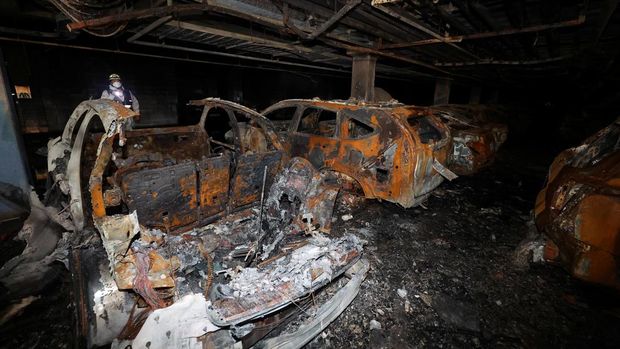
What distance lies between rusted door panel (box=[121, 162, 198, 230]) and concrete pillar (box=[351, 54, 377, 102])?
16.3ft

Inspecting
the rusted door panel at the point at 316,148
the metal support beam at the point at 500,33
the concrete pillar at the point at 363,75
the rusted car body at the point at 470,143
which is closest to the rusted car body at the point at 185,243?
the rusted door panel at the point at 316,148

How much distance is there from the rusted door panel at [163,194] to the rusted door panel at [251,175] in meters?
0.51

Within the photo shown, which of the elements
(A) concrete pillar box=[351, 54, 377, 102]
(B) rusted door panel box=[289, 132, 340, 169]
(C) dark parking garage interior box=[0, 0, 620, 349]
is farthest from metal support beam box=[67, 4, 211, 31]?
(A) concrete pillar box=[351, 54, 377, 102]

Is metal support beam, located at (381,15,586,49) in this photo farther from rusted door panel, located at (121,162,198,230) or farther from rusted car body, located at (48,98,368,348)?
rusted door panel, located at (121,162,198,230)

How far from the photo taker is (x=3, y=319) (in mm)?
2359

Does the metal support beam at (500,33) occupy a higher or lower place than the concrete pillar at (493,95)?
higher

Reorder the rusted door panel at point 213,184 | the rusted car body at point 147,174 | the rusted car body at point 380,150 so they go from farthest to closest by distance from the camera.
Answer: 1. the rusted car body at point 380,150
2. the rusted door panel at point 213,184
3. the rusted car body at point 147,174

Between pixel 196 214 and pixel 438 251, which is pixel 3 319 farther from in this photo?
pixel 438 251

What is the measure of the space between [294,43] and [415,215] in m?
4.00

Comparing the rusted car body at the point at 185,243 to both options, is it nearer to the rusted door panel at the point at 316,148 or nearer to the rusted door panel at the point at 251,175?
the rusted door panel at the point at 251,175

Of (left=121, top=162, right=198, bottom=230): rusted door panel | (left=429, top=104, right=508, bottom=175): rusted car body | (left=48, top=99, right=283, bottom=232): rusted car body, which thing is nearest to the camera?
(left=48, top=99, right=283, bottom=232): rusted car body

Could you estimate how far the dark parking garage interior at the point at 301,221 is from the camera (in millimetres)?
2068

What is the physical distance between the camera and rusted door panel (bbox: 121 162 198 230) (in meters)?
2.51

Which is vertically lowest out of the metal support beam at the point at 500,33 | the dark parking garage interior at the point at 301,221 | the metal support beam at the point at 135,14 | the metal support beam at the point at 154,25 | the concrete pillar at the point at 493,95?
the dark parking garage interior at the point at 301,221
